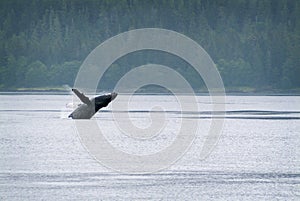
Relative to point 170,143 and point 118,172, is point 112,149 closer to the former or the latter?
point 170,143

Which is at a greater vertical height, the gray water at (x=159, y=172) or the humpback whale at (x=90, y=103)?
the humpback whale at (x=90, y=103)

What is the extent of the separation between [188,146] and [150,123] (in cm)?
2586

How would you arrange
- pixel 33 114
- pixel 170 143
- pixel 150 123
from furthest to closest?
pixel 33 114
pixel 150 123
pixel 170 143

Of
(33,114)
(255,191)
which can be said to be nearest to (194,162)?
(255,191)

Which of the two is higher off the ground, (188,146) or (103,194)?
(103,194)

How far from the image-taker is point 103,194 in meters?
43.8

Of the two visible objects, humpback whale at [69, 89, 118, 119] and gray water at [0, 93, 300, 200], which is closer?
gray water at [0, 93, 300, 200]

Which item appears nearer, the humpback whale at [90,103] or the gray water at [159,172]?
the gray water at [159,172]

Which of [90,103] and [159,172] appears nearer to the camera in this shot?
[90,103]

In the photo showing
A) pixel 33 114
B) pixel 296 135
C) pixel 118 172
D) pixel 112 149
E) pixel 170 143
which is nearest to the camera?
pixel 118 172

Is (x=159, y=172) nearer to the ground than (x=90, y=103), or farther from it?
nearer to the ground

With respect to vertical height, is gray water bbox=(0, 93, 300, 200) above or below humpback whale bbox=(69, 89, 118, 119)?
below

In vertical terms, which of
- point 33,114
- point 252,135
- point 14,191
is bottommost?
point 33,114

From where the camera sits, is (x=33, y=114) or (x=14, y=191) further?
(x=33, y=114)
